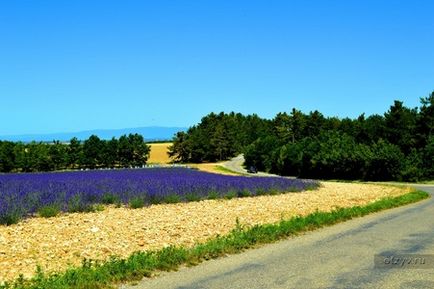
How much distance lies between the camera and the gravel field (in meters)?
10.9

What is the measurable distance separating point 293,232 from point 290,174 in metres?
73.1

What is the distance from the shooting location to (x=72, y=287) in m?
8.29

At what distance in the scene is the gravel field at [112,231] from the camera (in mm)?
10867

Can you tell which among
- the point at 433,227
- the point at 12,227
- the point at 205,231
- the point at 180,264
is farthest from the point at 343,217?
the point at 12,227

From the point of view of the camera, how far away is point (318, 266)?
392 inches

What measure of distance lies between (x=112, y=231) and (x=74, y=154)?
→ 7733 centimetres

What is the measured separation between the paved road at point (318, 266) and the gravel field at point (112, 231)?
2.23 metres

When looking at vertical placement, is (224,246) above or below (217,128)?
below

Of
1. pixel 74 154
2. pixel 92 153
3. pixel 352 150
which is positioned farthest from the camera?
pixel 92 153

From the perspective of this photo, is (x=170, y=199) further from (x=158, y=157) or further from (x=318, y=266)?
(x=158, y=157)

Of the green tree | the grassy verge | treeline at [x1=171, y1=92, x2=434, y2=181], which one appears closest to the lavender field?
the grassy verge

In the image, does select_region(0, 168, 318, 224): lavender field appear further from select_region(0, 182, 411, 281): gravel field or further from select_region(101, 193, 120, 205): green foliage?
select_region(0, 182, 411, 281): gravel field

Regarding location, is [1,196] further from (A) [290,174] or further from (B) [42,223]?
(A) [290,174]

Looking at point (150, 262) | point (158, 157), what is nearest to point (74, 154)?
point (158, 157)
